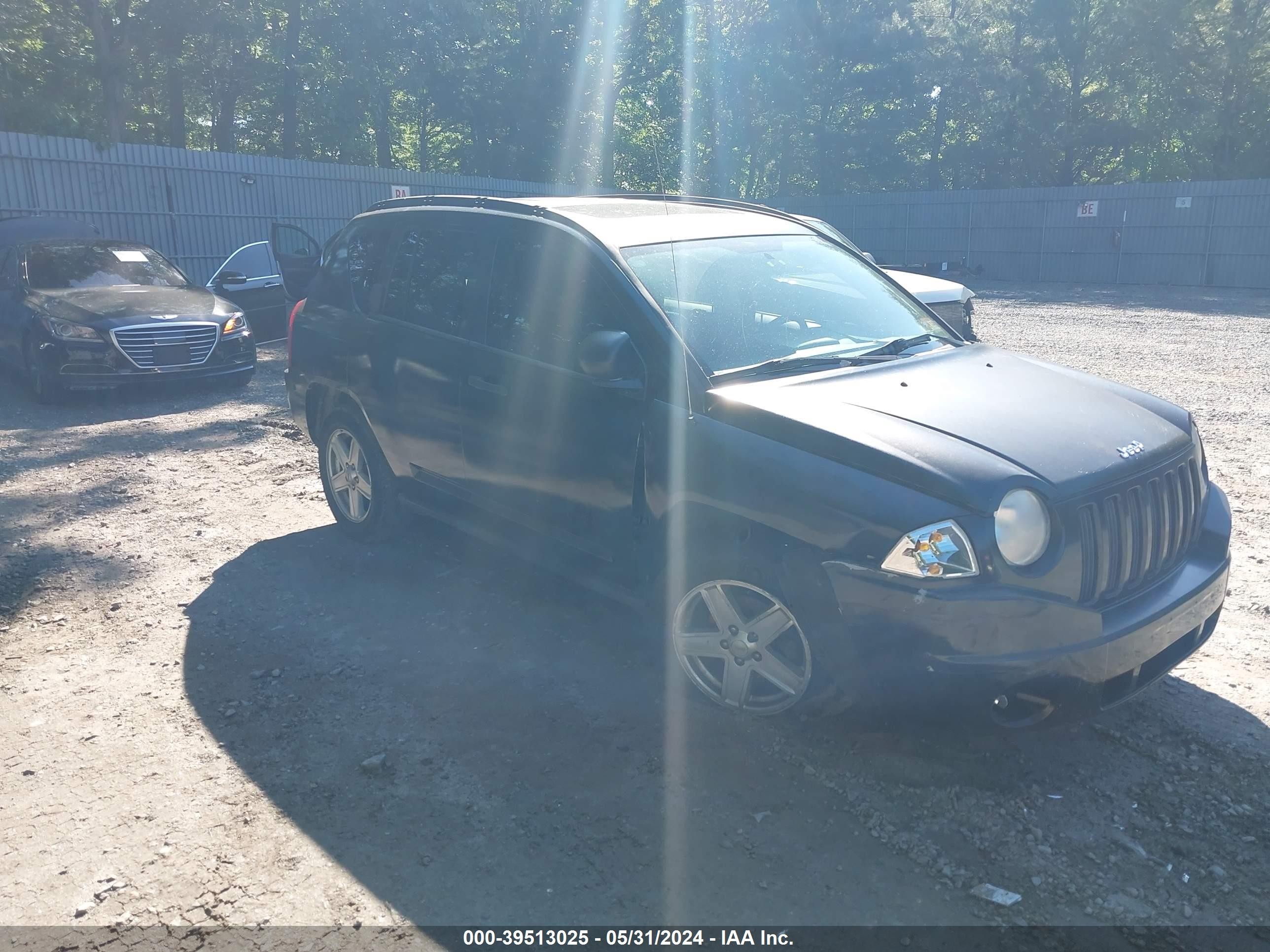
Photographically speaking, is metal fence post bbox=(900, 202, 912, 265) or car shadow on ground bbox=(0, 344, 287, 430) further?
metal fence post bbox=(900, 202, 912, 265)

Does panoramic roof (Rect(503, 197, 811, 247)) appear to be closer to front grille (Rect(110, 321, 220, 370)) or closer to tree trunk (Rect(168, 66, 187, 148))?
front grille (Rect(110, 321, 220, 370))

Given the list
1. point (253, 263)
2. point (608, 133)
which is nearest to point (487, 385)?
point (253, 263)

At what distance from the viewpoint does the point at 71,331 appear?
10273 mm

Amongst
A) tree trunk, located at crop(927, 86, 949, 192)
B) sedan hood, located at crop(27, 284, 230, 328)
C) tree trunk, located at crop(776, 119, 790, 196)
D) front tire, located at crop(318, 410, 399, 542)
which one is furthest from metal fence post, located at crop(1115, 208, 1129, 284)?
front tire, located at crop(318, 410, 399, 542)

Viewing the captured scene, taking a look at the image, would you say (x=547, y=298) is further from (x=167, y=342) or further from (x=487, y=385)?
(x=167, y=342)

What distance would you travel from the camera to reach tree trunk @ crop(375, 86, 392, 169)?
3528cm

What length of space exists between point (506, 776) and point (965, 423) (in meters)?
2.09

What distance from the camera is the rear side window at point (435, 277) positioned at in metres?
5.19

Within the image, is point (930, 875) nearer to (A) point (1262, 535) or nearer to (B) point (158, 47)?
(A) point (1262, 535)

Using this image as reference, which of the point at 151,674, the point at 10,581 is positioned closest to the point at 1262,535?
the point at 151,674

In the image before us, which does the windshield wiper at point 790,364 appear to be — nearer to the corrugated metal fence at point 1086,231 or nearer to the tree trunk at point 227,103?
the corrugated metal fence at point 1086,231

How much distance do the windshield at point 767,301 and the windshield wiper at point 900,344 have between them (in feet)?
0.12

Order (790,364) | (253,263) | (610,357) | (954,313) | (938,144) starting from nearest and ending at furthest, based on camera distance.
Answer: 1. (610,357)
2. (790,364)
3. (954,313)
4. (253,263)
5. (938,144)

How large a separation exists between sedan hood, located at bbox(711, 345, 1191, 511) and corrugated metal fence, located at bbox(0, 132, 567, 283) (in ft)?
46.5
